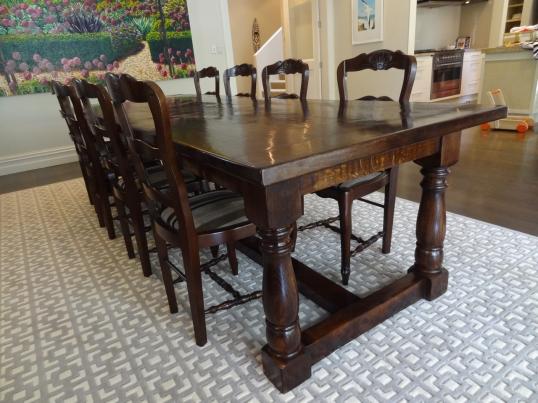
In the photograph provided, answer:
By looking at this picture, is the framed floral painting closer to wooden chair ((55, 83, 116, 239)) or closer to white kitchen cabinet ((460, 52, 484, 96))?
wooden chair ((55, 83, 116, 239))

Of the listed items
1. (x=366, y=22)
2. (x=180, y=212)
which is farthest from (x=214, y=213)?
(x=366, y=22)

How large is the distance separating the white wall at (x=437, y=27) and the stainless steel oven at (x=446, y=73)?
1007 mm

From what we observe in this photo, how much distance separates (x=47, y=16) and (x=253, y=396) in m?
4.75

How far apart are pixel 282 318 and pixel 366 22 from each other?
4726 mm

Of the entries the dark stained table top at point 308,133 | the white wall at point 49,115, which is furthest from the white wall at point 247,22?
the dark stained table top at point 308,133

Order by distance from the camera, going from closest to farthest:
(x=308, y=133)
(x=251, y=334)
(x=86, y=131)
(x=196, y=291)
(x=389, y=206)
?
(x=308, y=133)
(x=196, y=291)
(x=251, y=334)
(x=389, y=206)
(x=86, y=131)

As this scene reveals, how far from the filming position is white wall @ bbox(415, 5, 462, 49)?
7.01 metres

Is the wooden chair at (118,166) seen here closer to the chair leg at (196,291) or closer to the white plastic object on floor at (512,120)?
the chair leg at (196,291)

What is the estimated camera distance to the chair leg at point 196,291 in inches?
49.4

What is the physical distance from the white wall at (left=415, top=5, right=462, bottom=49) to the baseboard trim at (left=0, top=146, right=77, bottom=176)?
636 centimetres

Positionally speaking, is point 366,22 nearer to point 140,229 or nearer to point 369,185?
point 369,185

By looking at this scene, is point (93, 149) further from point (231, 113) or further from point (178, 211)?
point (178, 211)

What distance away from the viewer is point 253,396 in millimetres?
1152

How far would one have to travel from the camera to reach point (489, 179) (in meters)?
2.91
